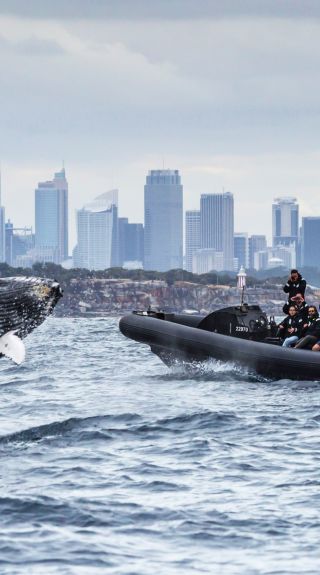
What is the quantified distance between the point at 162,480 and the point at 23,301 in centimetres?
453

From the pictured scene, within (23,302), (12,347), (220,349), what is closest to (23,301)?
(23,302)

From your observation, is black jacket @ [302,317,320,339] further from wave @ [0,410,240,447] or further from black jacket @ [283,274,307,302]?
wave @ [0,410,240,447]

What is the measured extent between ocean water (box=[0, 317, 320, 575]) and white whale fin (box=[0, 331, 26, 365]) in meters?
1.99

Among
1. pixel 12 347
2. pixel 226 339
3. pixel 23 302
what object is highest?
pixel 23 302

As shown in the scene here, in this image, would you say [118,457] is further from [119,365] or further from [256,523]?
[119,365]

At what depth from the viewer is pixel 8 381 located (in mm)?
28719

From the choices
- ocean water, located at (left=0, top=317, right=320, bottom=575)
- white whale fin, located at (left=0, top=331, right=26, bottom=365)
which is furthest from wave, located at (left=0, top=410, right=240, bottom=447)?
Result: white whale fin, located at (left=0, top=331, right=26, bottom=365)

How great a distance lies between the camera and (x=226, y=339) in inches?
1025

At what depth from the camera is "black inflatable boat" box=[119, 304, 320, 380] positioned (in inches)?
967

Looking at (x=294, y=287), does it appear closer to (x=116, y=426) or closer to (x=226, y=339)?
(x=226, y=339)

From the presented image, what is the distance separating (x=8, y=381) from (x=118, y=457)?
42.9 ft

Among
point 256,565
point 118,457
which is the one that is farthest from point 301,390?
point 256,565

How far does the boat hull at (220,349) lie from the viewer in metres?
24.0

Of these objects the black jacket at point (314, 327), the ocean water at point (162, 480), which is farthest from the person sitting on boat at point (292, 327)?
the ocean water at point (162, 480)
